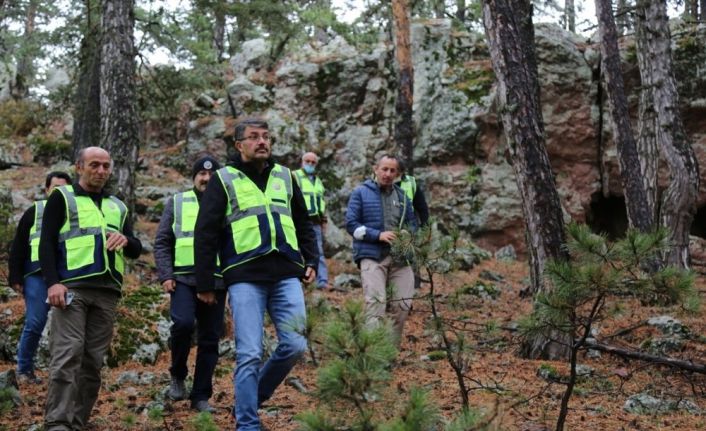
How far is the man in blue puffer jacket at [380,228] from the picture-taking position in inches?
271

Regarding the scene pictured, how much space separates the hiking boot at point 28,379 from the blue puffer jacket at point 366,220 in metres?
3.36

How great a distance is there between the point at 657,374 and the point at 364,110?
12.5 m

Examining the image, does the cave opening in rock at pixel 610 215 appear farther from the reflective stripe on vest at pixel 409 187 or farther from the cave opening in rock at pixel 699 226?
the reflective stripe on vest at pixel 409 187

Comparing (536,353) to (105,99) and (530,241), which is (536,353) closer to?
(530,241)

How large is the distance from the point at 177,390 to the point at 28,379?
70.2 inches

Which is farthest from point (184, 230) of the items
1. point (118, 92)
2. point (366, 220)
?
point (118, 92)

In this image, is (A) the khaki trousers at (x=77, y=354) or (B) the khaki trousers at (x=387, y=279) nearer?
(A) the khaki trousers at (x=77, y=354)

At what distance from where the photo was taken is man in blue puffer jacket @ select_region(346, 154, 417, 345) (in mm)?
6871

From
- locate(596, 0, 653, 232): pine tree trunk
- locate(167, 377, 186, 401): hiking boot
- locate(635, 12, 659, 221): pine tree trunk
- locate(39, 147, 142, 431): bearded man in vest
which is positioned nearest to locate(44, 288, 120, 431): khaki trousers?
locate(39, 147, 142, 431): bearded man in vest

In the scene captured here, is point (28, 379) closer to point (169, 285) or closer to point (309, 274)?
point (169, 285)

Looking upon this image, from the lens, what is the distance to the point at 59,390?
455 cm

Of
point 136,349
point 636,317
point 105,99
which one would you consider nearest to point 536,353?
point 636,317

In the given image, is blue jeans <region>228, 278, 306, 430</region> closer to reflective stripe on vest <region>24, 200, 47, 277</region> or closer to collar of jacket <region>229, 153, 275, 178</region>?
collar of jacket <region>229, 153, 275, 178</region>

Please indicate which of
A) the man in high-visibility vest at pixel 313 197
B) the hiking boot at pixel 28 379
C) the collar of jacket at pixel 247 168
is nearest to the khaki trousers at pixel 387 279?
the collar of jacket at pixel 247 168
